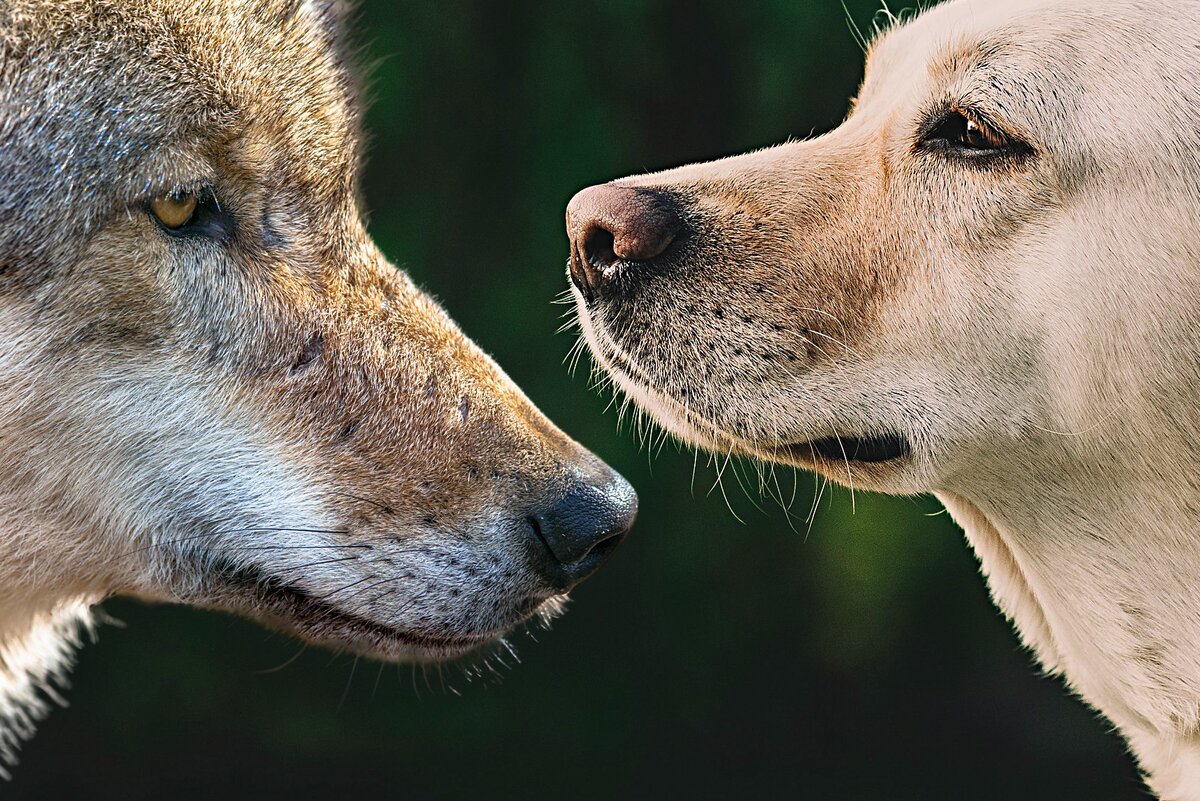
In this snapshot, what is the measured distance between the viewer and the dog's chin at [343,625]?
273 cm

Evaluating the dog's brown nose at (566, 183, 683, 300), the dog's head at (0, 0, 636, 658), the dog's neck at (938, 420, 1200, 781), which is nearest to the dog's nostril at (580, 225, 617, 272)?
the dog's brown nose at (566, 183, 683, 300)

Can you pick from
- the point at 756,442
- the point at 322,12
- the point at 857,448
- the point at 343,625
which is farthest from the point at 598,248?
the point at 322,12

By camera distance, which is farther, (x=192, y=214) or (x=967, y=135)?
(x=192, y=214)

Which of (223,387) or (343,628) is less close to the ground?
(223,387)

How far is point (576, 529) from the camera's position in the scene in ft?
8.79

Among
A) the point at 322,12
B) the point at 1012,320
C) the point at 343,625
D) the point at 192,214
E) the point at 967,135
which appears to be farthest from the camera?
the point at 322,12

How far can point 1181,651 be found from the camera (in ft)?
7.89

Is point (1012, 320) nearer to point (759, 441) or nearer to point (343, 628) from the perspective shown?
point (759, 441)

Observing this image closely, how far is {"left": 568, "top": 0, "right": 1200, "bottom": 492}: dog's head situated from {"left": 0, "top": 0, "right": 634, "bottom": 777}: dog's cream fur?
1.38 ft

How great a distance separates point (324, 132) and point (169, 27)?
0.43 m

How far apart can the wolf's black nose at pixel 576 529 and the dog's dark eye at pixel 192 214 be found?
2.89ft

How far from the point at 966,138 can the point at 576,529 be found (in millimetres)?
1098

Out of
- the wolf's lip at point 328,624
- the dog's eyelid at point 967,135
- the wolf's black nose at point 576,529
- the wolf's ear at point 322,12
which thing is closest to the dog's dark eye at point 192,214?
the wolf's ear at point 322,12

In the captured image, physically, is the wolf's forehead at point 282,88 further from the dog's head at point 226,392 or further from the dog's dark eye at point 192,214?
the dog's dark eye at point 192,214
